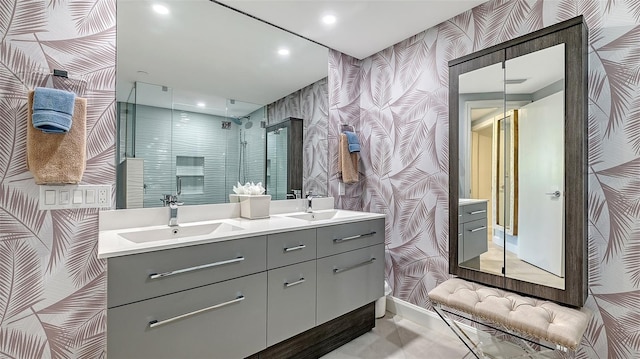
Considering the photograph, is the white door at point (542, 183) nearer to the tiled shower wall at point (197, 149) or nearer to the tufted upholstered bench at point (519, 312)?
the tufted upholstered bench at point (519, 312)

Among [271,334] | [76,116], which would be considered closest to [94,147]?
[76,116]

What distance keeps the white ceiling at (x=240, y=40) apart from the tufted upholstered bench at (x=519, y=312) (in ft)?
6.25

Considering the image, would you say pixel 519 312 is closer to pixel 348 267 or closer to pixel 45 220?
pixel 348 267

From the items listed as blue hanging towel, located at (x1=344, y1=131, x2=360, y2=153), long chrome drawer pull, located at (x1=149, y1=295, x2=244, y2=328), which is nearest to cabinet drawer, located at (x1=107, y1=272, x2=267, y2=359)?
long chrome drawer pull, located at (x1=149, y1=295, x2=244, y2=328)

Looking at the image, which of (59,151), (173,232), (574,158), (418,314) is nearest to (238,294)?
(173,232)

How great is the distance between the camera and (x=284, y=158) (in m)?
2.52

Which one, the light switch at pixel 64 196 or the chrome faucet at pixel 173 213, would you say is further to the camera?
the chrome faucet at pixel 173 213

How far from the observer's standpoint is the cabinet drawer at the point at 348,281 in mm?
1990

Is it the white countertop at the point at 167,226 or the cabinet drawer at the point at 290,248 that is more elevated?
the white countertop at the point at 167,226

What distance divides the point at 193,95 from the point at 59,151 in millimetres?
900

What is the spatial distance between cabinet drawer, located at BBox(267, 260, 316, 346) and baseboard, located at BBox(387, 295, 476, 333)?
1.07 meters

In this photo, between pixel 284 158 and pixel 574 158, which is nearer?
pixel 574 158

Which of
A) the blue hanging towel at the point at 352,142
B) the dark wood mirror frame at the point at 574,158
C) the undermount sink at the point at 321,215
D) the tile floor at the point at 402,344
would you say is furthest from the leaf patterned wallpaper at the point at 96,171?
the undermount sink at the point at 321,215

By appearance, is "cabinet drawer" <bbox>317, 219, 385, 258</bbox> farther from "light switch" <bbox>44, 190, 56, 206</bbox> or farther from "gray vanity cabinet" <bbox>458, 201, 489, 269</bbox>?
"light switch" <bbox>44, 190, 56, 206</bbox>
